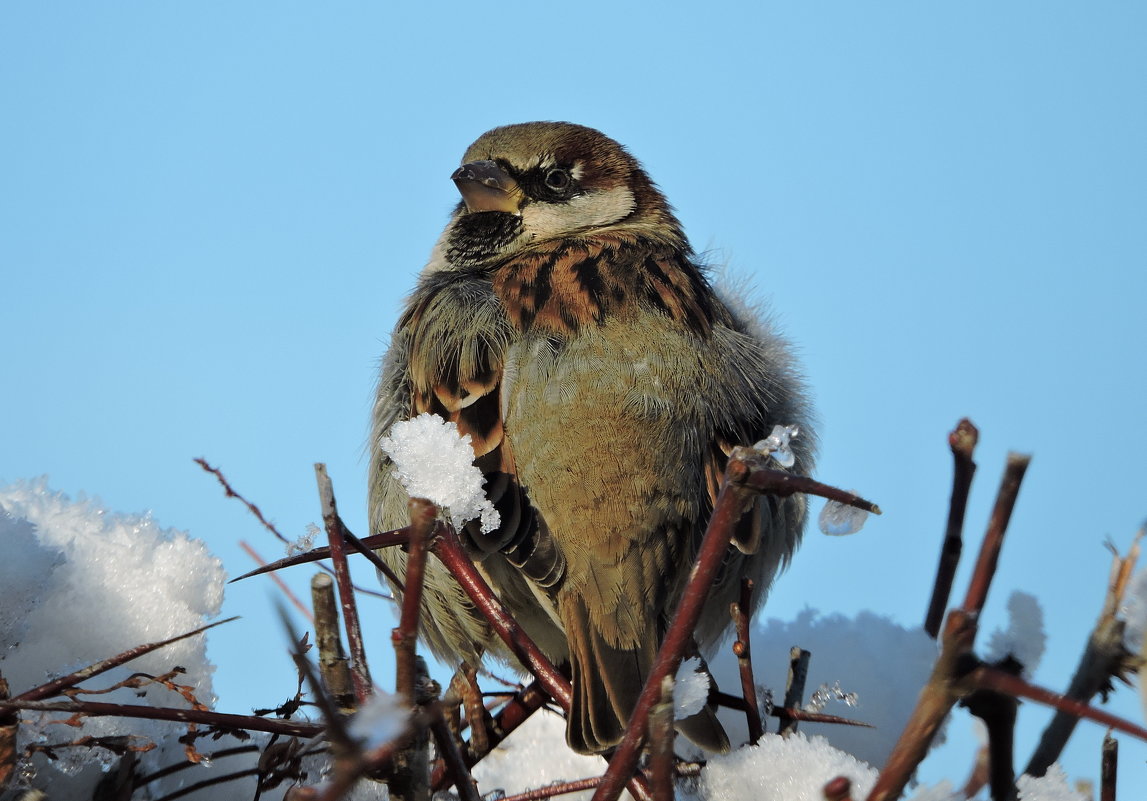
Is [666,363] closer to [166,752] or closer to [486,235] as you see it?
[486,235]

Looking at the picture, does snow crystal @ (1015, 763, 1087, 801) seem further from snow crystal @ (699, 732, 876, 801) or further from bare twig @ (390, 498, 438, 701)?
bare twig @ (390, 498, 438, 701)

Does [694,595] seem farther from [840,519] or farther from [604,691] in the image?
[604,691]

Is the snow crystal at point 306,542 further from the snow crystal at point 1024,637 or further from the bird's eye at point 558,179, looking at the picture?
the bird's eye at point 558,179

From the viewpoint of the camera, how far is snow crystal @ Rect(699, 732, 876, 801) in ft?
4.23

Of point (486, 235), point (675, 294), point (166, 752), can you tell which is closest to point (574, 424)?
point (675, 294)

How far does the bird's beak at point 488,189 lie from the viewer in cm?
301

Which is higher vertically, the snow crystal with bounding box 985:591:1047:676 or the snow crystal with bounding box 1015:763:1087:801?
the snow crystal with bounding box 985:591:1047:676

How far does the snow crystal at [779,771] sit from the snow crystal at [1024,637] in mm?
452

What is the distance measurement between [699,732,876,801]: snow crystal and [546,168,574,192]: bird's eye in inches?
78.6

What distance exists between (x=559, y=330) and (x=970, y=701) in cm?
154

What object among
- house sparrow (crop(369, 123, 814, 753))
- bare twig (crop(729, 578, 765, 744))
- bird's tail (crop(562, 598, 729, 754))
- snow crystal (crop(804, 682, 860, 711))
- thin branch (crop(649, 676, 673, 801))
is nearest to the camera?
thin branch (crop(649, 676, 673, 801))

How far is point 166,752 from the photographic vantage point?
4.83ft

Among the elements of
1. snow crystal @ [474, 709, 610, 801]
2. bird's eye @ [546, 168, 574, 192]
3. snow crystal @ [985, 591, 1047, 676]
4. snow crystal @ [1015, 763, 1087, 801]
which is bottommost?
snow crystal @ [474, 709, 610, 801]

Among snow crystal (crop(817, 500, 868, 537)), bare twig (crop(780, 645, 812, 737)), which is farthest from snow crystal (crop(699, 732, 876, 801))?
snow crystal (crop(817, 500, 868, 537))
